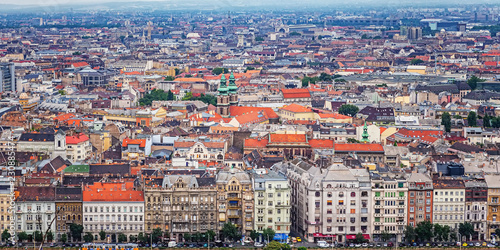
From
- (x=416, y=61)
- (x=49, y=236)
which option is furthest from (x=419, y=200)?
(x=416, y=61)

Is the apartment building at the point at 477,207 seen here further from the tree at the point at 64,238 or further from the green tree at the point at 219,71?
the green tree at the point at 219,71

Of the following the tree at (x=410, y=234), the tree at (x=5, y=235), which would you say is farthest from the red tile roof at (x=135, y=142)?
the tree at (x=410, y=234)

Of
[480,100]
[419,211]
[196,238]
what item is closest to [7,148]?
[196,238]

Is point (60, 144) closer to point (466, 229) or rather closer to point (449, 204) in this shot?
point (449, 204)

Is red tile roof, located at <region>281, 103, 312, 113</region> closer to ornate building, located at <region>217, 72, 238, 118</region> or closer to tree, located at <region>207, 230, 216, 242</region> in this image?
ornate building, located at <region>217, 72, 238, 118</region>

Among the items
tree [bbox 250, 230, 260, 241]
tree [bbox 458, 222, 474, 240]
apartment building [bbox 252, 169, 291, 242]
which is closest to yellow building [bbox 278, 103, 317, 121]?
apartment building [bbox 252, 169, 291, 242]

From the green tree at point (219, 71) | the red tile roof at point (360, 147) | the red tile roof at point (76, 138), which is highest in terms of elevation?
the red tile roof at point (76, 138)

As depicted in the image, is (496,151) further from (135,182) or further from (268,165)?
(135,182)
